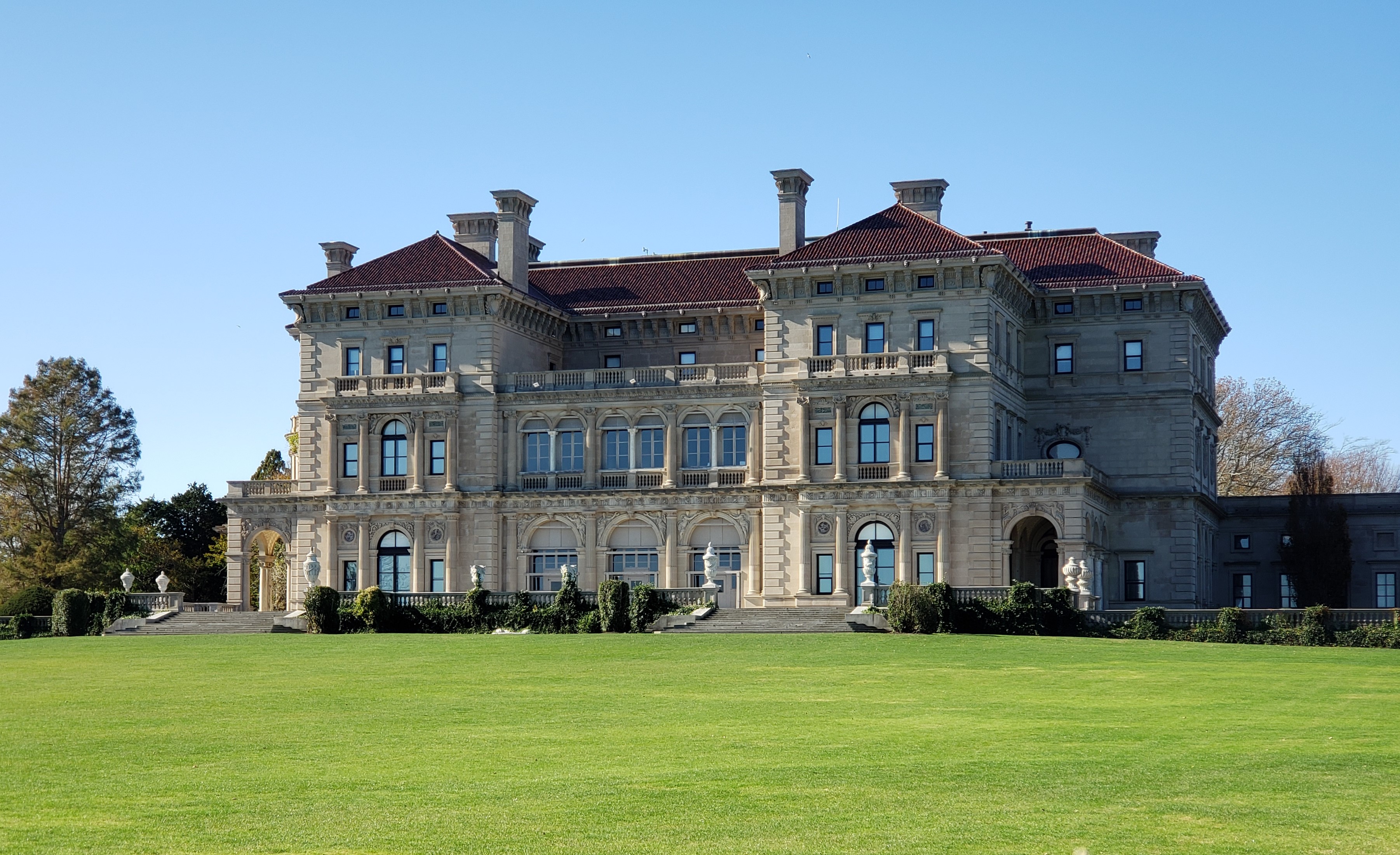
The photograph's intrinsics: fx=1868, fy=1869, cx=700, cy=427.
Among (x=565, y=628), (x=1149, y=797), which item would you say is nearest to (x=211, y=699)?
(x=1149, y=797)

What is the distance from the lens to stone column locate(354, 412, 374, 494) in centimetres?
6769

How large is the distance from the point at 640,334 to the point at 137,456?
25801 mm

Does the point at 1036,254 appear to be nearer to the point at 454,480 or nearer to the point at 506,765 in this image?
the point at 454,480

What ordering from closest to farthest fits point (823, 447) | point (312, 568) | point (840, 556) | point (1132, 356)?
1. point (312, 568)
2. point (840, 556)
3. point (823, 447)
4. point (1132, 356)

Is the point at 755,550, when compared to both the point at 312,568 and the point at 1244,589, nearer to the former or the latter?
the point at 312,568

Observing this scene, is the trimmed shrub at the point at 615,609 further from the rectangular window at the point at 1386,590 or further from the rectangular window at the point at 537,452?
the rectangular window at the point at 1386,590

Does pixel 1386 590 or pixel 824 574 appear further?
pixel 1386 590

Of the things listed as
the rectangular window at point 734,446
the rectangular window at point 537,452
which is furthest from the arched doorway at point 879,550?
the rectangular window at point 537,452

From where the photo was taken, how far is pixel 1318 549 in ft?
226

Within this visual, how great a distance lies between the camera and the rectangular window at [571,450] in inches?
2643

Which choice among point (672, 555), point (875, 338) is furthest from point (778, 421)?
point (672, 555)

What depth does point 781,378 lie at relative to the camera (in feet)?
210

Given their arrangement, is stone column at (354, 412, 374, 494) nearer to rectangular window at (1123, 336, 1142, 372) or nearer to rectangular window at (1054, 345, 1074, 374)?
rectangular window at (1054, 345, 1074, 374)

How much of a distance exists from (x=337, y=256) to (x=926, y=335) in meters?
24.4
